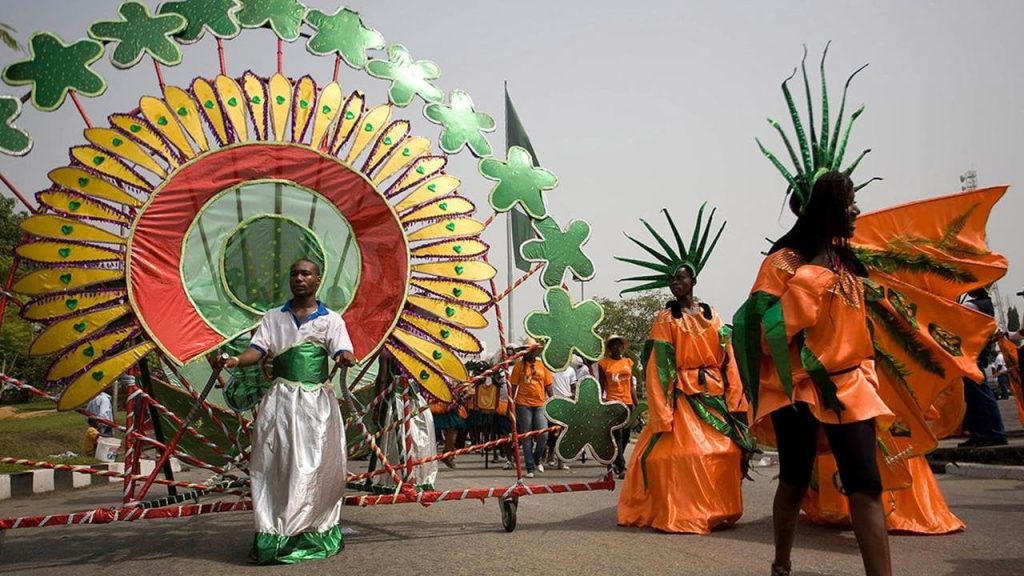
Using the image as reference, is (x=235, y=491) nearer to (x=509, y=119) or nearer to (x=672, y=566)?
(x=672, y=566)

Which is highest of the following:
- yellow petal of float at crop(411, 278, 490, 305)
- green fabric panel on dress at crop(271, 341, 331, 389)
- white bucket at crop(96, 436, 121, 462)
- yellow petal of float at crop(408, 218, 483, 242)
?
yellow petal of float at crop(408, 218, 483, 242)

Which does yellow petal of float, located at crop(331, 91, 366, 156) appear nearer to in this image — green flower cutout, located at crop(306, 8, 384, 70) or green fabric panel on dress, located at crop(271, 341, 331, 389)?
green flower cutout, located at crop(306, 8, 384, 70)

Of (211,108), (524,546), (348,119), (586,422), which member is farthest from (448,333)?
(211,108)

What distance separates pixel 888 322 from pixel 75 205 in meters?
4.53

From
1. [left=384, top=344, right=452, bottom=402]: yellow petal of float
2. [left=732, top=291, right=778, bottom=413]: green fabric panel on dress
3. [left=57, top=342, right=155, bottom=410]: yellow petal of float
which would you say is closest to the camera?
[left=732, top=291, right=778, bottom=413]: green fabric panel on dress

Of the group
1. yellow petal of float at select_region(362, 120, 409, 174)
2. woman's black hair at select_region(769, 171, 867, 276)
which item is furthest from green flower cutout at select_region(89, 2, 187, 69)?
woman's black hair at select_region(769, 171, 867, 276)

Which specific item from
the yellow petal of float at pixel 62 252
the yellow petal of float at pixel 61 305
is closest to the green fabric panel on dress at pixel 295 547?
the yellow petal of float at pixel 61 305

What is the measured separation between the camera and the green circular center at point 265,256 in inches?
224

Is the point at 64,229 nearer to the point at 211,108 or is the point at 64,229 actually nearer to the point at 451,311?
the point at 211,108

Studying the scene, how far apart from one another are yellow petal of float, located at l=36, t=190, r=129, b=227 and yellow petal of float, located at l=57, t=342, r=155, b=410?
2.71 ft

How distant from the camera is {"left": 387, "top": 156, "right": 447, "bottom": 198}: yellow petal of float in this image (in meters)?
5.55

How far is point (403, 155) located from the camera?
562 cm

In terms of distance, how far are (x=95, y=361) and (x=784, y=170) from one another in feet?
12.8

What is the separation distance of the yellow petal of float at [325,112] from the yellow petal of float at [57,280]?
1.56 m
